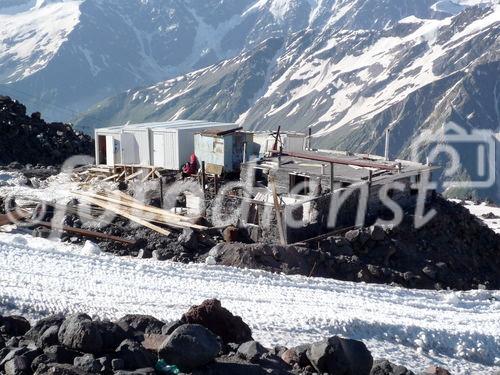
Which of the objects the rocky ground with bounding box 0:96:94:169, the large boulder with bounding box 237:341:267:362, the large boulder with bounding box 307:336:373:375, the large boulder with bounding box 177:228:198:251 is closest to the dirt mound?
the large boulder with bounding box 177:228:198:251

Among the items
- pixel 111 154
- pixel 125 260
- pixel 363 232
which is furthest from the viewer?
pixel 111 154

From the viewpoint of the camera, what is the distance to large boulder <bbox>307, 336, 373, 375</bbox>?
855 cm

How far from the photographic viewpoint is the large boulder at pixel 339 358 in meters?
8.55

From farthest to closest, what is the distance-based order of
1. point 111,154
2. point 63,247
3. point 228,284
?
point 111,154 < point 63,247 < point 228,284

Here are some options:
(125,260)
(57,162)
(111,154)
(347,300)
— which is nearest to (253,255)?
(125,260)

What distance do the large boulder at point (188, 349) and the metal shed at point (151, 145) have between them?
71.7 feet

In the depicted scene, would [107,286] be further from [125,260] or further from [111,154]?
[111,154]

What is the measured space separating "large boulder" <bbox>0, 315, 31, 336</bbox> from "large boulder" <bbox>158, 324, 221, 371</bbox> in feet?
7.07

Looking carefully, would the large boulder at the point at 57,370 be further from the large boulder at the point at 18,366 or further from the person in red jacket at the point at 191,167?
the person in red jacket at the point at 191,167

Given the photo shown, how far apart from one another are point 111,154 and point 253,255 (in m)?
14.9

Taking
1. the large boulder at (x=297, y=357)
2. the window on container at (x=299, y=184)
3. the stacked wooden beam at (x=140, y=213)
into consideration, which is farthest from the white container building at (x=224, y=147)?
the large boulder at (x=297, y=357)

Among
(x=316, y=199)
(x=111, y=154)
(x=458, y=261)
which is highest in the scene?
(x=111, y=154)

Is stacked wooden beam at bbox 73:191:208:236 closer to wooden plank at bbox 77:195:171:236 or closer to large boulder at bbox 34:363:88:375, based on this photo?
wooden plank at bbox 77:195:171:236

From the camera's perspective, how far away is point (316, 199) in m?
23.2
